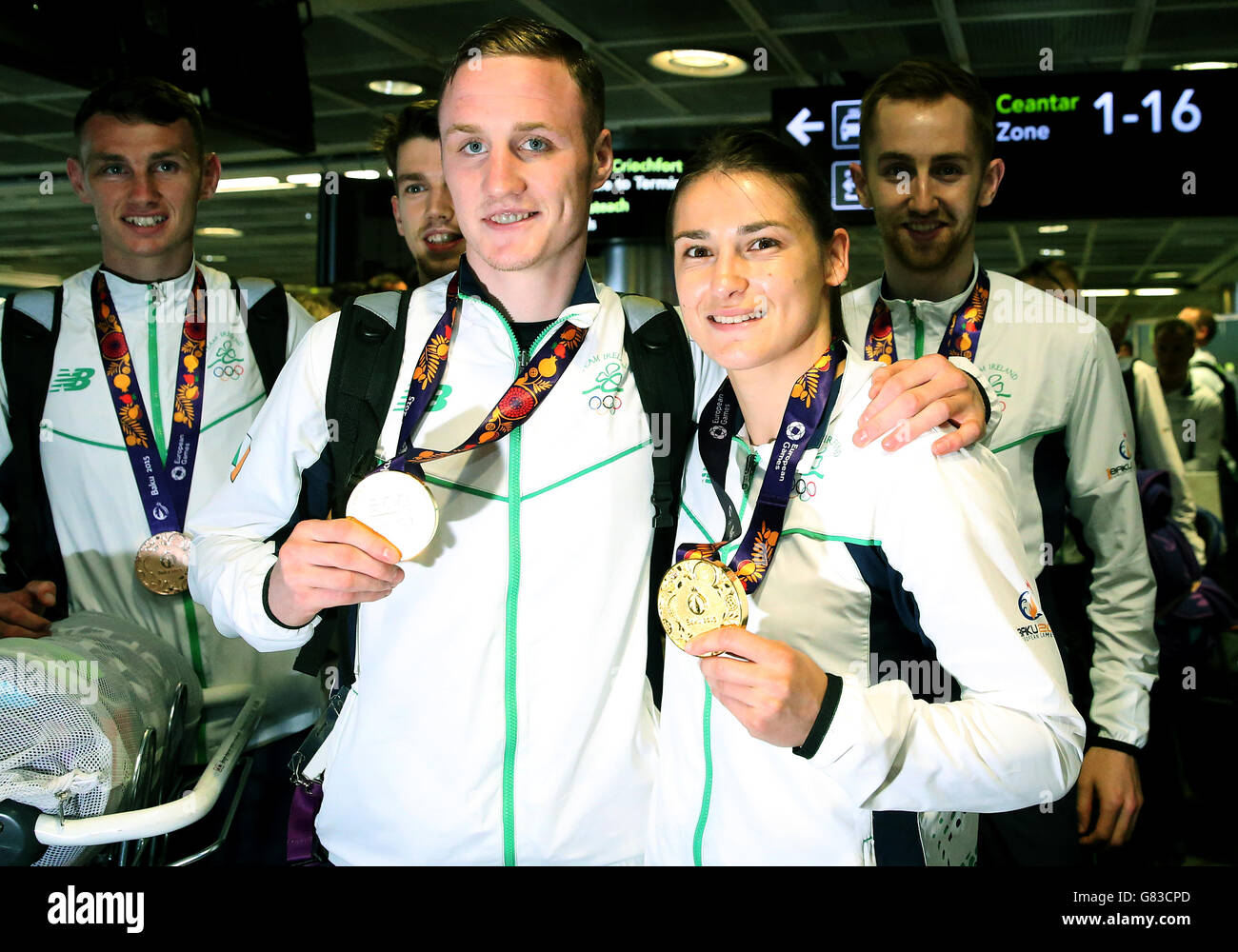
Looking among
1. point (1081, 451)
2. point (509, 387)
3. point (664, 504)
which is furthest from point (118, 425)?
point (1081, 451)

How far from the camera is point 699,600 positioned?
1452 mm

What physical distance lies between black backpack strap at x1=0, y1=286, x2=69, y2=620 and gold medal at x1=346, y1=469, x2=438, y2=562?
117cm

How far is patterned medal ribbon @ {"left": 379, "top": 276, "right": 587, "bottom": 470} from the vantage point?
1647 millimetres

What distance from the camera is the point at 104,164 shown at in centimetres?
235

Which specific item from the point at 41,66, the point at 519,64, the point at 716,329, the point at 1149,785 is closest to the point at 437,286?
the point at 519,64

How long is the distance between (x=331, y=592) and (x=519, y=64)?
2.97 ft

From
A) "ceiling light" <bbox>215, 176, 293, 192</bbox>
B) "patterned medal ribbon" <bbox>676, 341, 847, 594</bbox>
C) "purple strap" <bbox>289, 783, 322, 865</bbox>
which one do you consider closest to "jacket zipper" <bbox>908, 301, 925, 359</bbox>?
"patterned medal ribbon" <bbox>676, 341, 847, 594</bbox>

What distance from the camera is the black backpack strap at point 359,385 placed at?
1.70m

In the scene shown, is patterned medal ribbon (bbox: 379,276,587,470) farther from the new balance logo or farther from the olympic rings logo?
the new balance logo

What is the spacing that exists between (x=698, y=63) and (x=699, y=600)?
16.4ft

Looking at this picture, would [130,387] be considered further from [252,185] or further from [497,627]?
[252,185]

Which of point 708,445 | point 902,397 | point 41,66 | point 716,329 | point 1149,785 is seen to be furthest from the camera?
point 1149,785

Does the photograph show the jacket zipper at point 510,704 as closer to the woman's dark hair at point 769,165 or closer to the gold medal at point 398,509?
the gold medal at point 398,509
